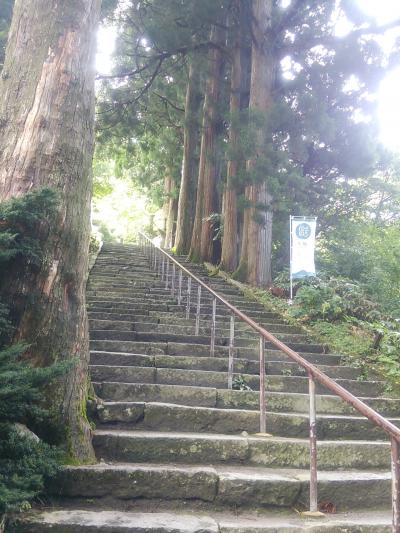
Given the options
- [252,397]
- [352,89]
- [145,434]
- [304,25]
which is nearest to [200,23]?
[304,25]

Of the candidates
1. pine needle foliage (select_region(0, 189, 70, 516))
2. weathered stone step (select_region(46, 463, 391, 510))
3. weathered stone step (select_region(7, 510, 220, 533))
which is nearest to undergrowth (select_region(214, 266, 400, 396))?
weathered stone step (select_region(46, 463, 391, 510))

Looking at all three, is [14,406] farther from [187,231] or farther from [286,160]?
[187,231]

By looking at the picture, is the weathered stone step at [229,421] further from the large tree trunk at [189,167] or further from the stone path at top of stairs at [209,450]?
the large tree trunk at [189,167]

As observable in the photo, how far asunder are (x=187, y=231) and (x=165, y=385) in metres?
11.2

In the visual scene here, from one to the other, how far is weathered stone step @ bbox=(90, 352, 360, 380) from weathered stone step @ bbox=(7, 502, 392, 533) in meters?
2.05

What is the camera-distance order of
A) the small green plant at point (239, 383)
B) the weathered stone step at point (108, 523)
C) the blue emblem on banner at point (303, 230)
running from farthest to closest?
the blue emblem on banner at point (303, 230)
the small green plant at point (239, 383)
the weathered stone step at point (108, 523)

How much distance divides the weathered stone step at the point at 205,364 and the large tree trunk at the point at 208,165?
8.02 meters

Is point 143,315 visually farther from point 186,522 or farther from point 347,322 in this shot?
point 186,522

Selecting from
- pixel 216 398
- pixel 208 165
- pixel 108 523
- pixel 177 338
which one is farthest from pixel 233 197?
pixel 108 523

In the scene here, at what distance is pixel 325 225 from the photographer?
13.9 meters

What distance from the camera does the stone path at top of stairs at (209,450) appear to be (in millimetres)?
3068

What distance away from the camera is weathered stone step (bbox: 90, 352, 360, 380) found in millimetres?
5109

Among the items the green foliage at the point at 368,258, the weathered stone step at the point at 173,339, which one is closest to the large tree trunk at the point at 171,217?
the green foliage at the point at 368,258

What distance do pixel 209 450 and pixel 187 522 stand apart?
32.7 inches
